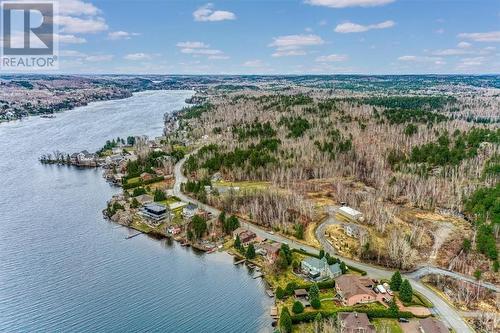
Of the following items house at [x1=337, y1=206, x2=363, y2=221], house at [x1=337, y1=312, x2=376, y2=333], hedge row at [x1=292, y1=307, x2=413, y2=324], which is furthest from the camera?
house at [x1=337, y1=206, x2=363, y2=221]

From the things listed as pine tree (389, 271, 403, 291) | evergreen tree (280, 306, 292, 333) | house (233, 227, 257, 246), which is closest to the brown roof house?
house (233, 227, 257, 246)

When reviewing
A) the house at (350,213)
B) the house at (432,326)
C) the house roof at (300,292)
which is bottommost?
the house roof at (300,292)

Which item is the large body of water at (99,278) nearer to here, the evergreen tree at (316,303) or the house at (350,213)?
the evergreen tree at (316,303)

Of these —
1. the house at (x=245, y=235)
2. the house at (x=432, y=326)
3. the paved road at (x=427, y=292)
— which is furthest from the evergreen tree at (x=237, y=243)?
the house at (x=432, y=326)

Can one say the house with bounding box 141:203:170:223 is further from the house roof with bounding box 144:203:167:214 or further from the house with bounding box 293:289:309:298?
the house with bounding box 293:289:309:298

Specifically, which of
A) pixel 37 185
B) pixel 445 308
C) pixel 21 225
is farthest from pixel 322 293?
A: pixel 37 185

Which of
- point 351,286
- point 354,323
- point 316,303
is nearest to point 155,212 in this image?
point 316,303

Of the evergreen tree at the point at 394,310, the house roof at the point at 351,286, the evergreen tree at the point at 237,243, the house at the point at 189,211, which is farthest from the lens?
the house at the point at 189,211
